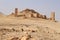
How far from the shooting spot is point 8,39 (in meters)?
9.38

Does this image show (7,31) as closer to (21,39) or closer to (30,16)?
(21,39)

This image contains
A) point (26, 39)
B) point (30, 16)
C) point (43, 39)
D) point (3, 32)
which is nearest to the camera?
point (26, 39)

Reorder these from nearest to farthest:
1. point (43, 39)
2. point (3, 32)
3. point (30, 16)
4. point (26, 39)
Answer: point (26, 39) → point (43, 39) → point (3, 32) → point (30, 16)

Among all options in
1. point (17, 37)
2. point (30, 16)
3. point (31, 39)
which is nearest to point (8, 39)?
point (17, 37)

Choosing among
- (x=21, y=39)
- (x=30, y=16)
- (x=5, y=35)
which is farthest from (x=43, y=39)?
(x=30, y=16)

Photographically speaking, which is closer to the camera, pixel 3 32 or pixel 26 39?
pixel 26 39

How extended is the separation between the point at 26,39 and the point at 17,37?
58cm

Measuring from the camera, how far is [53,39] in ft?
35.0

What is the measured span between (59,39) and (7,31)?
3245mm

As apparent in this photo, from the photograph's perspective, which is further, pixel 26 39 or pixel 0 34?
pixel 0 34

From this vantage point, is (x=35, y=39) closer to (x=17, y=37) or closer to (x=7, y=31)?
(x=17, y=37)

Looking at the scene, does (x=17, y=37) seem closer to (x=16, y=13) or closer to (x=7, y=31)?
(x=7, y=31)

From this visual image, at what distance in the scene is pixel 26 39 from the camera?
361 inches

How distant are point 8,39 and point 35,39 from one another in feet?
4.64
